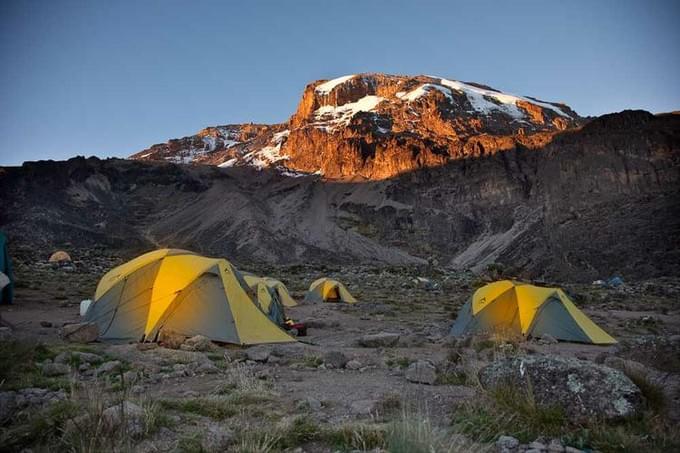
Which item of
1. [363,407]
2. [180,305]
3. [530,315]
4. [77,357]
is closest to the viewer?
[363,407]

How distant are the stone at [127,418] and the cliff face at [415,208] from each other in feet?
146

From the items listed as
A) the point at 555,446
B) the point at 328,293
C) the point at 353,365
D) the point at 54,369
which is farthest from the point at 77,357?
the point at 328,293

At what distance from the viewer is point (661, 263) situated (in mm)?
42156

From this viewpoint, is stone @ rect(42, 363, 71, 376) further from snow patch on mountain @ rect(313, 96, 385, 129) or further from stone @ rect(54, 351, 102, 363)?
snow patch on mountain @ rect(313, 96, 385, 129)

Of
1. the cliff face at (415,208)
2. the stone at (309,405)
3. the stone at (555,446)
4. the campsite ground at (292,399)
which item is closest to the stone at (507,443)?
the campsite ground at (292,399)

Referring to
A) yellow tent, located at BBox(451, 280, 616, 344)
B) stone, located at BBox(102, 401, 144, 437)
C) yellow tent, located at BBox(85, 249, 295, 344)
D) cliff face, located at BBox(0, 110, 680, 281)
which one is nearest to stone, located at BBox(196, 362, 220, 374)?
yellow tent, located at BBox(85, 249, 295, 344)

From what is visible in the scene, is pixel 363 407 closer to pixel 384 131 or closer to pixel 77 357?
pixel 77 357

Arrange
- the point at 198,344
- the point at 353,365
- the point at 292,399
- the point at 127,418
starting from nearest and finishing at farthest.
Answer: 1. the point at 127,418
2. the point at 292,399
3. the point at 353,365
4. the point at 198,344

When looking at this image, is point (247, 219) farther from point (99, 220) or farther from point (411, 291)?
point (411, 291)

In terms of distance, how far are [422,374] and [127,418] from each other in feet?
12.4

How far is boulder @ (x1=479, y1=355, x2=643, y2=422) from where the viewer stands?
386 centimetres

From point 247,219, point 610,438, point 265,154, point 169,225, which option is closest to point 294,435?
point 610,438

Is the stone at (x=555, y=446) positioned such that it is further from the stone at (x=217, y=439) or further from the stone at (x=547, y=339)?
the stone at (x=547, y=339)

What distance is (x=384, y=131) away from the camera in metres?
114
